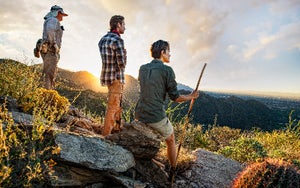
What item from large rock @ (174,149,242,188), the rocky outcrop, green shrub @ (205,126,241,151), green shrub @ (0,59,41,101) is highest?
green shrub @ (0,59,41,101)

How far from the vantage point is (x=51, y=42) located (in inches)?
260

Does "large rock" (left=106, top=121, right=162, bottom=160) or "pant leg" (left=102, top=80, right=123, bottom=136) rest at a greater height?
"pant leg" (left=102, top=80, right=123, bottom=136)

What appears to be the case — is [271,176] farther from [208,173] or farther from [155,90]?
[155,90]

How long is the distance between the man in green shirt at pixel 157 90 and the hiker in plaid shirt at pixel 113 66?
2.73ft

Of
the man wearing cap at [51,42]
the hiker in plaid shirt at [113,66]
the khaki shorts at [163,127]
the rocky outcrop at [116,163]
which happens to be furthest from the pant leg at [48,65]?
the khaki shorts at [163,127]

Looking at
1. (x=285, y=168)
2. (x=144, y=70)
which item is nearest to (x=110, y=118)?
(x=144, y=70)

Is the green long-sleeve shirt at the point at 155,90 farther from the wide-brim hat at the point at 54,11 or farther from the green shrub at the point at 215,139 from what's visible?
the green shrub at the point at 215,139

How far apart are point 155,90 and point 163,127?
1.84ft

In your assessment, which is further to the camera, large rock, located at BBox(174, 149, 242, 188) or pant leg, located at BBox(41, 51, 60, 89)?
pant leg, located at BBox(41, 51, 60, 89)

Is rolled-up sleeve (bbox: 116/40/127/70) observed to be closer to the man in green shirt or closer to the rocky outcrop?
the man in green shirt

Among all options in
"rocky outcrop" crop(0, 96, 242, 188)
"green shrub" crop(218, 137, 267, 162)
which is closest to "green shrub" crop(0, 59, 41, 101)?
"rocky outcrop" crop(0, 96, 242, 188)

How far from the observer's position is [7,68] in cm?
590

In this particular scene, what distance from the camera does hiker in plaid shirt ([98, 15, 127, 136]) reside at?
16.1 feet

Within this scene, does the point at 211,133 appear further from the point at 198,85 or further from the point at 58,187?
the point at 58,187
